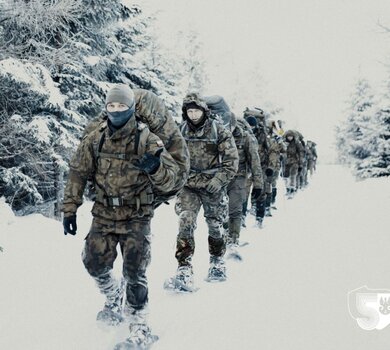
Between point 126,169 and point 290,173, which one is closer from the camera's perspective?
point 126,169

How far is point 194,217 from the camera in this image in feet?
18.4

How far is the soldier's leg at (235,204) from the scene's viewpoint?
7.23m

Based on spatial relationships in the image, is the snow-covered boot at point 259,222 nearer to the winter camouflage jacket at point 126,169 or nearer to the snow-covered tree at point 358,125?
the winter camouflage jacket at point 126,169

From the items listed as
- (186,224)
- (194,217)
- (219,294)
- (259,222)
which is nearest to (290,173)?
(259,222)

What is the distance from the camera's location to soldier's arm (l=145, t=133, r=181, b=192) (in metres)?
3.52

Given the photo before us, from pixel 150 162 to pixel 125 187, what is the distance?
0.42 meters

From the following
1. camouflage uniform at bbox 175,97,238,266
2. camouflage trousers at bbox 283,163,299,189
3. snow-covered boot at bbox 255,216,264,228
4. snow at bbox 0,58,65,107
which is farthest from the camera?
camouflage trousers at bbox 283,163,299,189

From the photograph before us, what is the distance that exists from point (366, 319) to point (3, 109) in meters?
7.22

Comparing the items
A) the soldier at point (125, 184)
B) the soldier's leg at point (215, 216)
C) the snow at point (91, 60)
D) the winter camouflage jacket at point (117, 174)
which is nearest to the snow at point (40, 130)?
the snow at point (91, 60)

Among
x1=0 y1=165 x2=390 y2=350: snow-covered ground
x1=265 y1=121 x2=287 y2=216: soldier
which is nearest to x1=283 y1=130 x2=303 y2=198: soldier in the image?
x1=265 y1=121 x2=287 y2=216: soldier

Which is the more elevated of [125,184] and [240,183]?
[240,183]

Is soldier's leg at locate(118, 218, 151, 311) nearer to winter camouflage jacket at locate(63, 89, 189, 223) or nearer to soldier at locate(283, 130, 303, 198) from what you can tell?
winter camouflage jacket at locate(63, 89, 189, 223)

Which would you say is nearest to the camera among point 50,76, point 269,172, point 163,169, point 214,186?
point 163,169

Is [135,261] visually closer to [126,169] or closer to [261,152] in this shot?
[126,169]
